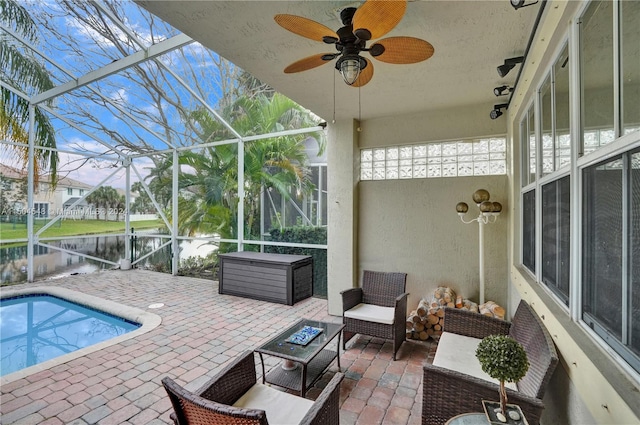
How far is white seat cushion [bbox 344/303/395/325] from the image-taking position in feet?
11.8

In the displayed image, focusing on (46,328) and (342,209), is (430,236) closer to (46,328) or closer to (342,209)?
(342,209)

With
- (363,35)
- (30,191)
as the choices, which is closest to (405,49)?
(363,35)

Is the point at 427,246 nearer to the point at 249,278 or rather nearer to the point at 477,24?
the point at 477,24

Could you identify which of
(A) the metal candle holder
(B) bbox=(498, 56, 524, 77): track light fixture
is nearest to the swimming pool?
(A) the metal candle holder

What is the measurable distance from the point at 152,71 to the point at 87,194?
399cm

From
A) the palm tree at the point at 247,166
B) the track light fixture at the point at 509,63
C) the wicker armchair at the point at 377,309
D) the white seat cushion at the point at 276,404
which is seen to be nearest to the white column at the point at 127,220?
the palm tree at the point at 247,166

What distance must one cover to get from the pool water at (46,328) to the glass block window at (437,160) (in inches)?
186

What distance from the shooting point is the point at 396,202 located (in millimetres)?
4750

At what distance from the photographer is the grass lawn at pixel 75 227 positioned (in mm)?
6922

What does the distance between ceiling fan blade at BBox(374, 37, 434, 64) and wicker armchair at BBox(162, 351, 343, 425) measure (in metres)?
2.17

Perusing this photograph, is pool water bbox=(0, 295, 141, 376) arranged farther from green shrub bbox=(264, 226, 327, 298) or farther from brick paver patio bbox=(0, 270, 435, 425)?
green shrub bbox=(264, 226, 327, 298)

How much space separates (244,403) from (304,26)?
2469 mm

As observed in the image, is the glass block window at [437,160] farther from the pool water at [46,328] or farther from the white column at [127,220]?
the white column at [127,220]

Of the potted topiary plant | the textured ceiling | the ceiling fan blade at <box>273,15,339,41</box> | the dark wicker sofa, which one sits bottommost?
the dark wicker sofa
